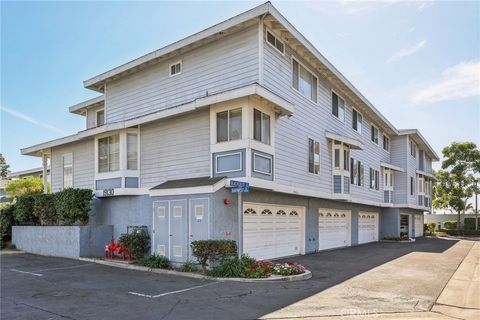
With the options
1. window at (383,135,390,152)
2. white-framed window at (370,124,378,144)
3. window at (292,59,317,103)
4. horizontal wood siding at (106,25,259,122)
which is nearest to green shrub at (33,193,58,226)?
horizontal wood siding at (106,25,259,122)

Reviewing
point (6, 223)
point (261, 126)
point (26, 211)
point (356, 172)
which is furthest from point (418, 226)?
point (6, 223)

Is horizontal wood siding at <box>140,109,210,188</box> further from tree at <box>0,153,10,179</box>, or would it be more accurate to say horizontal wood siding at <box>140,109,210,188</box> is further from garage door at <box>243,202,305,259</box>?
tree at <box>0,153,10,179</box>

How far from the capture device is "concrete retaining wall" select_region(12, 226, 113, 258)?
15883mm

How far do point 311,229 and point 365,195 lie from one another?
7.63 meters

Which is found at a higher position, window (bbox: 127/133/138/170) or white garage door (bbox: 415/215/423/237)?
window (bbox: 127/133/138/170)

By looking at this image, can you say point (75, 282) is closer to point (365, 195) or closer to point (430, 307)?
point (430, 307)

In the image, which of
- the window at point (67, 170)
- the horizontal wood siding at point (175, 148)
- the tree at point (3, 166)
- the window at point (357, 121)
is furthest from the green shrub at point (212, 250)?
the tree at point (3, 166)

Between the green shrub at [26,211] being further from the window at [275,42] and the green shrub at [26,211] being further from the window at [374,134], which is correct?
the window at [374,134]

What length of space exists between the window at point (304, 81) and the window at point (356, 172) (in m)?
6.05

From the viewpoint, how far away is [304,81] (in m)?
17.2

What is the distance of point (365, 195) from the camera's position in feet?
81.0

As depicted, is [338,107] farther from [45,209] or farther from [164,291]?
[45,209]

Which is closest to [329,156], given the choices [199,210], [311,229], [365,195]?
[311,229]

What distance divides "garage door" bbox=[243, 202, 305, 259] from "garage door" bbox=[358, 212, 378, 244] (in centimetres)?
937
